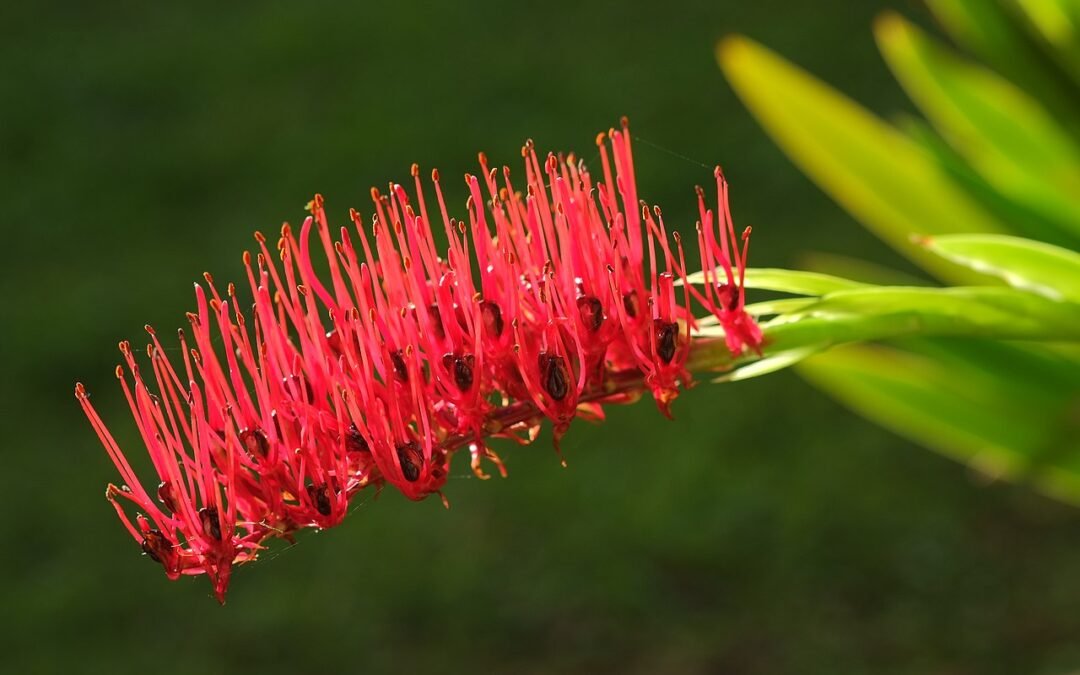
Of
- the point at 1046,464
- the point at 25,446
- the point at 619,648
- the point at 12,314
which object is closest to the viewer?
the point at 1046,464

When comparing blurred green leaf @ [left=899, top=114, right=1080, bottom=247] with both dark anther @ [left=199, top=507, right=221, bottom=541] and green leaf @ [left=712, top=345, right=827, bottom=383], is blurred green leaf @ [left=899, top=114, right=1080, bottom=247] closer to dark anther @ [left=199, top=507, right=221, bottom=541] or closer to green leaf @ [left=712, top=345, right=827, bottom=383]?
green leaf @ [left=712, top=345, right=827, bottom=383]

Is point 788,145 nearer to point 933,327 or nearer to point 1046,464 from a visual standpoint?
point 1046,464

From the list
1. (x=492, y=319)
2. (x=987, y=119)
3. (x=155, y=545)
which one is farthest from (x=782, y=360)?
(x=987, y=119)

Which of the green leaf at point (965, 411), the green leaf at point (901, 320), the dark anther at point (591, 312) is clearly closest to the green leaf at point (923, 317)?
the green leaf at point (901, 320)

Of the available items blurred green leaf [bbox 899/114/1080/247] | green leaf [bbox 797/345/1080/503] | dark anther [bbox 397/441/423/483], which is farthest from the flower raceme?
green leaf [bbox 797/345/1080/503]

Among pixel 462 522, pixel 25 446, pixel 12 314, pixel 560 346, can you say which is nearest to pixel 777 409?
pixel 462 522

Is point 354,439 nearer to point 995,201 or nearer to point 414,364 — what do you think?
point 414,364
